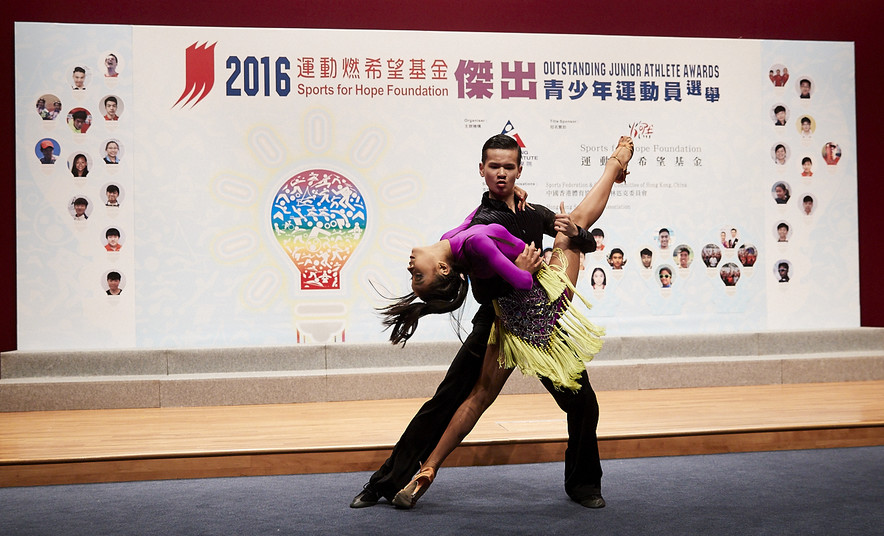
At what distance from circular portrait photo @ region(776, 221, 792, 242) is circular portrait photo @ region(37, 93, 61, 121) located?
5079 mm

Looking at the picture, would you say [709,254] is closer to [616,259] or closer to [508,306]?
[616,259]

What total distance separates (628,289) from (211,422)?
301 cm

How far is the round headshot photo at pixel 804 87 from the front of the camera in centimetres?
586

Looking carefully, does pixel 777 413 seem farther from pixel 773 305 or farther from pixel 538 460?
pixel 773 305

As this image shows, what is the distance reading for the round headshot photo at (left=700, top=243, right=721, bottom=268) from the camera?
5723 mm

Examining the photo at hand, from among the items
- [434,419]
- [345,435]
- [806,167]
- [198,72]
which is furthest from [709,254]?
[198,72]

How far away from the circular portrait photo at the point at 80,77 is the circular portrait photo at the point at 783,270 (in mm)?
4980

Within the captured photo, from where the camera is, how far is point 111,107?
520cm

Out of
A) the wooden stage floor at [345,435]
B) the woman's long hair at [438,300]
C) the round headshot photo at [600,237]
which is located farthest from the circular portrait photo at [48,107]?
the round headshot photo at [600,237]

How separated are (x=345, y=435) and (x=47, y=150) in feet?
9.73

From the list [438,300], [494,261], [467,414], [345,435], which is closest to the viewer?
[494,261]

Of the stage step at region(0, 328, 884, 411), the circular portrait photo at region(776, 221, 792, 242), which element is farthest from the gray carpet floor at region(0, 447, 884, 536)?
the circular portrait photo at region(776, 221, 792, 242)

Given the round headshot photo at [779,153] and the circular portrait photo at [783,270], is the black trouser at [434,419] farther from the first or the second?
the round headshot photo at [779,153]

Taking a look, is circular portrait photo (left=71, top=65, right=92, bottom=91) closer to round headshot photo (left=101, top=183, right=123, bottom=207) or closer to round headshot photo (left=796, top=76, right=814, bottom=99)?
round headshot photo (left=101, top=183, right=123, bottom=207)
